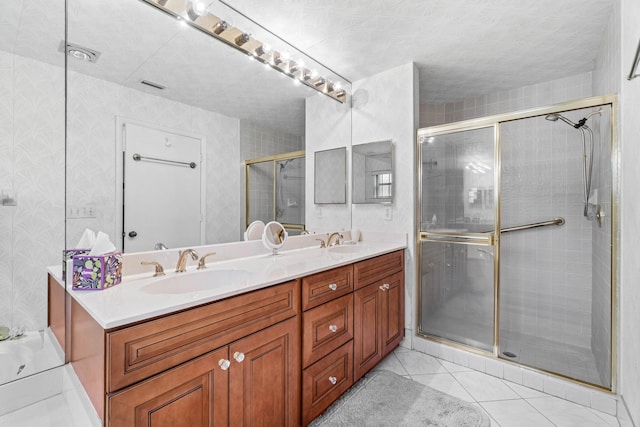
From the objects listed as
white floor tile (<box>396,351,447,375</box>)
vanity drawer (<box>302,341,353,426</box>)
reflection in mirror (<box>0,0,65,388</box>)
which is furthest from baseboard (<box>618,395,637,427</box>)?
reflection in mirror (<box>0,0,65,388</box>)

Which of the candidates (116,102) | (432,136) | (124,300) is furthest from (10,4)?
(432,136)

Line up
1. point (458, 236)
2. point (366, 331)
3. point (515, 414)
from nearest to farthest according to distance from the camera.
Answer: point (515, 414) → point (366, 331) → point (458, 236)

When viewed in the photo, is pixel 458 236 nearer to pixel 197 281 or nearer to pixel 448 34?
pixel 448 34

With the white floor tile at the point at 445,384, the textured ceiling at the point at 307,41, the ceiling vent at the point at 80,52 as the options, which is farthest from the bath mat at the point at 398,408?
the ceiling vent at the point at 80,52

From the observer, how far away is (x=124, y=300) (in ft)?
3.20

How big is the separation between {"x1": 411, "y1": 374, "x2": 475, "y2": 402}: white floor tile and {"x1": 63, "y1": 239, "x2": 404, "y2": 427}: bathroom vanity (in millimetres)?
474

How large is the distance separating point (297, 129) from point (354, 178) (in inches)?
28.9

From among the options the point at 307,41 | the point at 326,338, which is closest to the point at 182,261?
the point at 326,338

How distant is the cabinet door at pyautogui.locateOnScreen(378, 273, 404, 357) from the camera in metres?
2.10

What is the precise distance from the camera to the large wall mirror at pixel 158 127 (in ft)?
4.14

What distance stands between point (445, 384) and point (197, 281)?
1751 millimetres

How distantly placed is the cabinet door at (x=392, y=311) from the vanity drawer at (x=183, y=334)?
1055 millimetres

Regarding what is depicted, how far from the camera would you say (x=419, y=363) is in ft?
7.23

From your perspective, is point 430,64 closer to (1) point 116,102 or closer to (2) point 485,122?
(2) point 485,122
